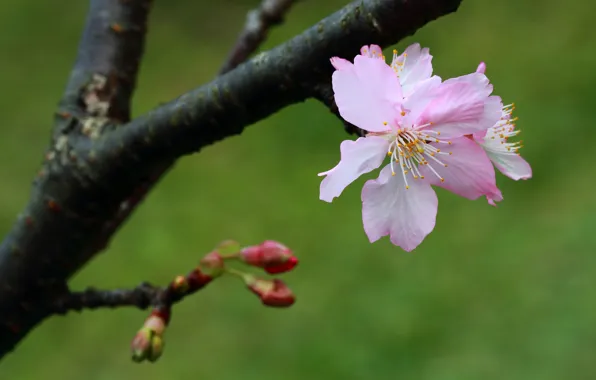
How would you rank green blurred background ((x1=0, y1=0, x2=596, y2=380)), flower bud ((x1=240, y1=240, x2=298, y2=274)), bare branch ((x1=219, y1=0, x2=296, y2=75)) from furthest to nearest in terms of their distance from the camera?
green blurred background ((x1=0, y1=0, x2=596, y2=380)) → bare branch ((x1=219, y1=0, x2=296, y2=75)) → flower bud ((x1=240, y1=240, x2=298, y2=274))

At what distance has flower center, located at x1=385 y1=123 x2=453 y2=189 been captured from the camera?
39cm

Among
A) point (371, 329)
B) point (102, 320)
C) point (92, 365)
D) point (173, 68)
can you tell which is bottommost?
point (371, 329)

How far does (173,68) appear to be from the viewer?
9.02 feet

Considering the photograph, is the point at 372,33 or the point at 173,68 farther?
the point at 173,68

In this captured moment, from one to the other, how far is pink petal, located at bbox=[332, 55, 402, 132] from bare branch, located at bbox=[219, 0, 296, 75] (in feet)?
1.33

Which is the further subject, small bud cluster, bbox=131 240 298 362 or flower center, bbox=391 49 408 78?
small bud cluster, bbox=131 240 298 362

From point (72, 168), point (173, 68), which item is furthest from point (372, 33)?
point (173, 68)

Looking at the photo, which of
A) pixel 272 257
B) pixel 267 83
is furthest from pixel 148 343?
pixel 267 83

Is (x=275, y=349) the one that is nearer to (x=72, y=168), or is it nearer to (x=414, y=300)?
(x=414, y=300)

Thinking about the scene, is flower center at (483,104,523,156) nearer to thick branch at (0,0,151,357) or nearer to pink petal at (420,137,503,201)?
pink petal at (420,137,503,201)

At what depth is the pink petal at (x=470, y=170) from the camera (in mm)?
385

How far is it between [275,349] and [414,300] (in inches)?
14.5

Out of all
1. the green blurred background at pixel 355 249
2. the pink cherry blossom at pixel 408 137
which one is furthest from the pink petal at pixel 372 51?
the green blurred background at pixel 355 249

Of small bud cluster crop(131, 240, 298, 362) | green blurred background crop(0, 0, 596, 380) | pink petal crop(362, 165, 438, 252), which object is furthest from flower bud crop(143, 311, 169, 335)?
green blurred background crop(0, 0, 596, 380)
